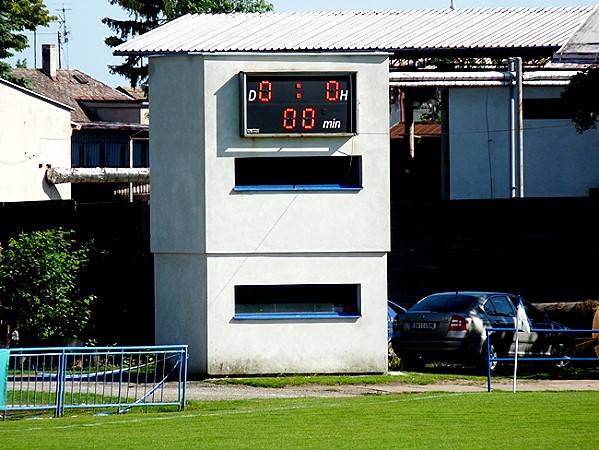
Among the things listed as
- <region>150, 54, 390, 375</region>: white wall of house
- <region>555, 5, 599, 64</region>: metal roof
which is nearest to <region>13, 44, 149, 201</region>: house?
<region>150, 54, 390, 375</region>: white wall of house

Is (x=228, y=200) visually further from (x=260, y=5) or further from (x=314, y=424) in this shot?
(x=260, y=5)

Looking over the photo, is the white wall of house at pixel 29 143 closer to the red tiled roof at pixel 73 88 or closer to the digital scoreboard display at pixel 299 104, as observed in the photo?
the red tiled roof at pixel 73 88

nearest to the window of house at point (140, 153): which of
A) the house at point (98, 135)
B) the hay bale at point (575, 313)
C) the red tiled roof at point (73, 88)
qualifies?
the house at point (98, 135)

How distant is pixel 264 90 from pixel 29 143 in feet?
75.6

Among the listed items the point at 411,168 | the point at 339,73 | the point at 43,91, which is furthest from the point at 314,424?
the point at 43,91

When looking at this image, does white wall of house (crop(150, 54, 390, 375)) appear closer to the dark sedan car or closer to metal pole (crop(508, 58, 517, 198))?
the dark sedan car

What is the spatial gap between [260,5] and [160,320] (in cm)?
4023

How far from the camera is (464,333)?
22734 mm

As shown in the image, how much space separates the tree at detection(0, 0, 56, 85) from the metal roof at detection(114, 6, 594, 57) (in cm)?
1735

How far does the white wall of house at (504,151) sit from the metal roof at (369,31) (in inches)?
77.5

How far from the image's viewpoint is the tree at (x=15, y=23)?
153ft

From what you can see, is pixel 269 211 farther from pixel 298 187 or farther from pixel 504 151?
pixel 504 151

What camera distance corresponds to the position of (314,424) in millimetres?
15102

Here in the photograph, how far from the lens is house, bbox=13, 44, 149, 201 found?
149 feet
